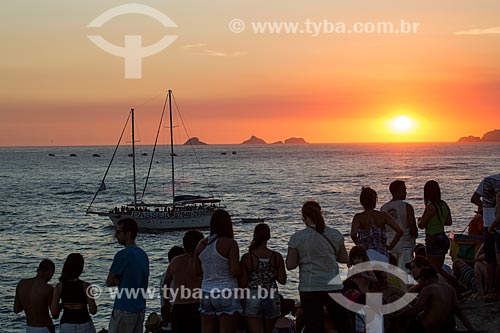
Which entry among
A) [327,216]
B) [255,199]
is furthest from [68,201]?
[327,216]

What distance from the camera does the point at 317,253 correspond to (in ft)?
25.5

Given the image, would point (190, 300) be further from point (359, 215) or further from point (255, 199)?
point (255, 199)

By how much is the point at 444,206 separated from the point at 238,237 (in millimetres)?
39770

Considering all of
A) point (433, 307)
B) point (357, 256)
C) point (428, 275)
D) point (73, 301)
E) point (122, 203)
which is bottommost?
point (122, 203)

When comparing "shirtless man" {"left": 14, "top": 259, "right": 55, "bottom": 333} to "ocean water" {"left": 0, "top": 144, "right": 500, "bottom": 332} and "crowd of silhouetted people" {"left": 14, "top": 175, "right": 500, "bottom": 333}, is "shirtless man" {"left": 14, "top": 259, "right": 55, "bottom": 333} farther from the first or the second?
"ocean water" {"left": 0, "top": 144, "right": 500, "bottom": 332}

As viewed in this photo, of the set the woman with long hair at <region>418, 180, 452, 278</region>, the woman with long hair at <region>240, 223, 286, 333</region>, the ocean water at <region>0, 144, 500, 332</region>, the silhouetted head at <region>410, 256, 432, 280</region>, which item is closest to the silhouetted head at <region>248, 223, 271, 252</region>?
the woman with long hair at <region>240, 223, 286, 333</region>

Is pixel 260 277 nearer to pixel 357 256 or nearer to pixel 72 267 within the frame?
pixel 357 256

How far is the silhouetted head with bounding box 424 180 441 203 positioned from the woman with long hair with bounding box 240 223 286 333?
350 centimetres

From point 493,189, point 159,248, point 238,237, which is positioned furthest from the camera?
point 238,237

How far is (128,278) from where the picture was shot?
8.25 m

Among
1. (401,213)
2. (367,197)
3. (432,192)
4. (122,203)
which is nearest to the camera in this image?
(367,197)

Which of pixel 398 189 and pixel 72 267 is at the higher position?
pixel 398 189

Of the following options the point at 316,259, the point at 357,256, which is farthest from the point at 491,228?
the point at 316,259

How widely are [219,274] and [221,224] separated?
591mm
